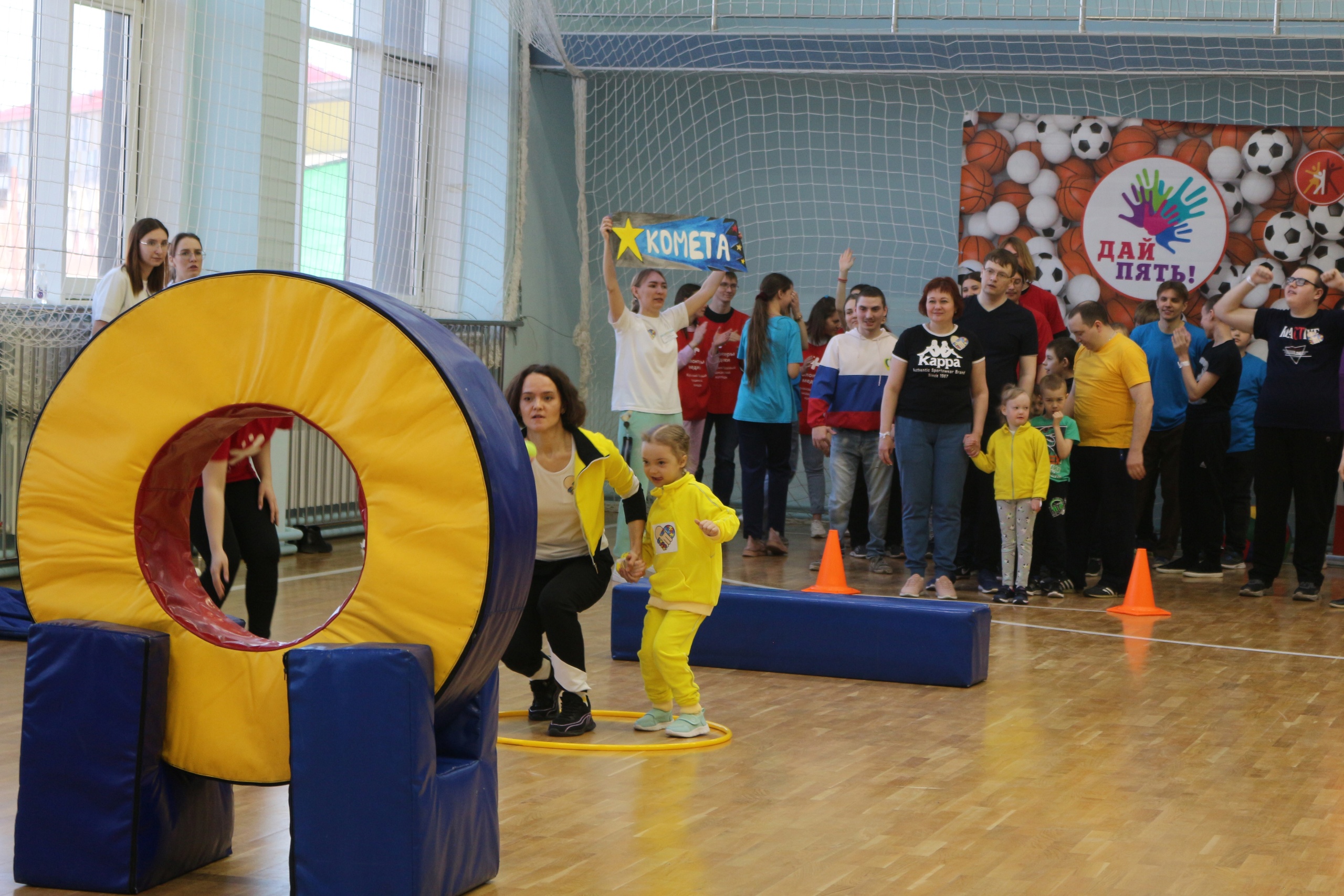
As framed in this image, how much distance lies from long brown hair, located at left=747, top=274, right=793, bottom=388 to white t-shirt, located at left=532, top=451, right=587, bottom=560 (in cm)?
379

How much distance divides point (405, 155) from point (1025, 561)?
4824mm

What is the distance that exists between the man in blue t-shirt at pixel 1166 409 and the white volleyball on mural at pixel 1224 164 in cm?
150

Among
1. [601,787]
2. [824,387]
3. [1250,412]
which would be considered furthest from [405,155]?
[601,787]

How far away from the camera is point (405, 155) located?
8977 millimetres

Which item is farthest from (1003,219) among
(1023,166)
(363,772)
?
(363,772)

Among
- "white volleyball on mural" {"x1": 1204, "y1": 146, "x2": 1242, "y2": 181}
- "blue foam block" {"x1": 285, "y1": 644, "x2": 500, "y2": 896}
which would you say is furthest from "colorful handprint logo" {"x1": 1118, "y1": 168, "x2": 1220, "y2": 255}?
"blue foam block" {"x1": 285, "y1": 644, "x2": 500, "y2": 896}

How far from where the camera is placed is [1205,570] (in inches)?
314

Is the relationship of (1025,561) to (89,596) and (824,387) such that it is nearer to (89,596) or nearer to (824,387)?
(824,387)

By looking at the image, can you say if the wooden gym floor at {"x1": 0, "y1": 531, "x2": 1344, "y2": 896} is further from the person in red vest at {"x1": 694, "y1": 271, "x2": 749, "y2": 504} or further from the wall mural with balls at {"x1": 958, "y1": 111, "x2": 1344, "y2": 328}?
the wall mural with balls at {"x1": 958, "y1": 111, "x2": 1344, "y2": 328}

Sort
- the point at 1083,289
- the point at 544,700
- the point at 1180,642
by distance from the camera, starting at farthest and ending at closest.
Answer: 1. the point at 1083,289
2. the point at 1180,642
3. the point at 544,700

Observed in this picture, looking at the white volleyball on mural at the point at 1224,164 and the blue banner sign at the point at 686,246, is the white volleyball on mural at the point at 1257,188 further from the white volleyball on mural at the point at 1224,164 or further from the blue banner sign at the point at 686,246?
the blue banner sign at the point at 686,246

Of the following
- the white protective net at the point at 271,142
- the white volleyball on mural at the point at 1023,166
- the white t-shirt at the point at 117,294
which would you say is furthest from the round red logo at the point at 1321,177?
the white t-shirt at the point at 117,294

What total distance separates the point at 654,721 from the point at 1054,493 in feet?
11.4

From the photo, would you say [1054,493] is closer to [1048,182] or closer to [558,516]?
[1048,182]
